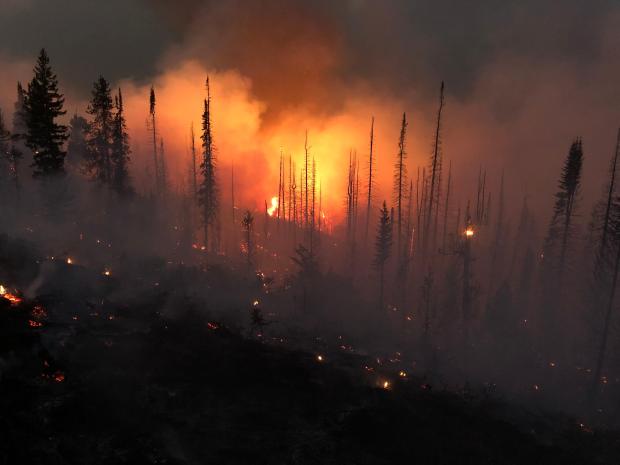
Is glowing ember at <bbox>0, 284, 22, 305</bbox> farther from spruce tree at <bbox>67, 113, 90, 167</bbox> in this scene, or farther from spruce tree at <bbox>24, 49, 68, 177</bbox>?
spruce tree at <bbox>67, 113, 90, 167</bbox>

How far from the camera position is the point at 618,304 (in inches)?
2680

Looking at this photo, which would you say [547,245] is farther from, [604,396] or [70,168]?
[70,168]

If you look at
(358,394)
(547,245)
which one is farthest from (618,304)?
(358,394)

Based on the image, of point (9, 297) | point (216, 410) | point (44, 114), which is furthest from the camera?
point (44, 114)

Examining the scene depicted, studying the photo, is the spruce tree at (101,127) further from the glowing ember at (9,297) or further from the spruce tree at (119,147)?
the glowing ember at (9,297)

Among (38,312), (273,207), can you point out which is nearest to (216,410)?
(38,312)

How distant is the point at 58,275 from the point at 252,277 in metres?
28.5

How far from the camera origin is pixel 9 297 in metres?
24.2

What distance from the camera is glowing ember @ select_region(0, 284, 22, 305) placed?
23.7 m

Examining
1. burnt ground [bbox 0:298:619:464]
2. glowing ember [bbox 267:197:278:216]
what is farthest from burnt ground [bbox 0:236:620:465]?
glowing ember [bbox 267:197:278:216]

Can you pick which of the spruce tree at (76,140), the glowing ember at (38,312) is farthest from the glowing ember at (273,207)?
A: the glowing ember at (38,312)

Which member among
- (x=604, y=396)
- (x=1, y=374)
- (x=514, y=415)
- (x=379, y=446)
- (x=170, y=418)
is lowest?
(x=604, y=396)

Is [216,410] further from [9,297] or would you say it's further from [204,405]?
[9,297]

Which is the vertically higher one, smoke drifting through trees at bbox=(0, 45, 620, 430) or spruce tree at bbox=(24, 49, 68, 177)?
spruce tree at bbox=(24, 49, 68, 177)
